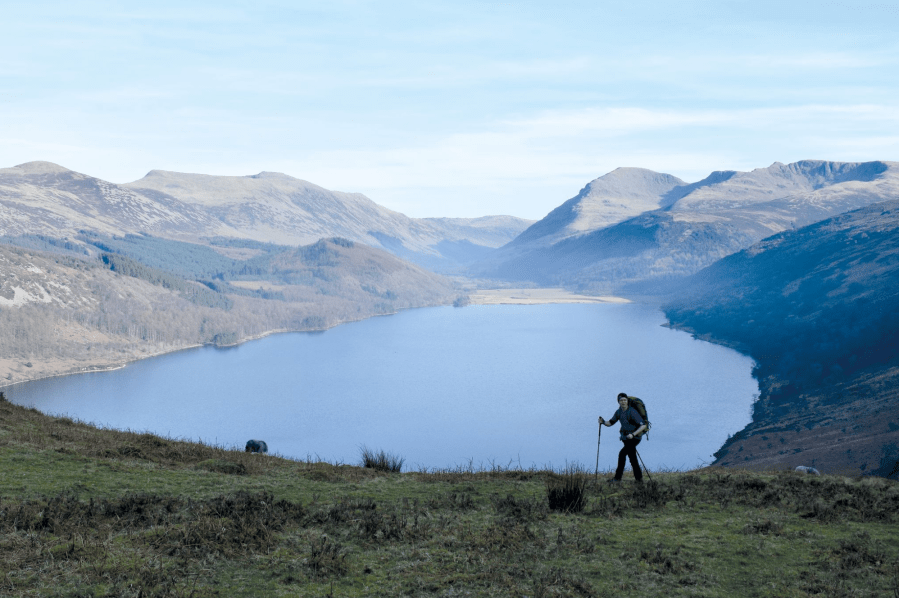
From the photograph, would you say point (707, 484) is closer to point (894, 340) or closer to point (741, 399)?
point (741, 399)

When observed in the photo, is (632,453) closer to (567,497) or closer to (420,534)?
(567,497)

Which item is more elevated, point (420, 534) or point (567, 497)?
point (567, 497)

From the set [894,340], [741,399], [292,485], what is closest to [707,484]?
[292,485]

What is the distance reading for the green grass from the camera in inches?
432

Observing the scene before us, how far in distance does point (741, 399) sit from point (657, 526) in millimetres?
162472

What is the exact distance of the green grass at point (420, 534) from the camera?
10961mm

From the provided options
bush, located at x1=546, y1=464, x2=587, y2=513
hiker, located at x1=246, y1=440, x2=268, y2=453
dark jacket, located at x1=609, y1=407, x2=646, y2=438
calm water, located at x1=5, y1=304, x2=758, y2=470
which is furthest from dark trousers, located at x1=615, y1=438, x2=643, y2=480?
calm water, located at x1=5, y1=304, x2=758, y2=470

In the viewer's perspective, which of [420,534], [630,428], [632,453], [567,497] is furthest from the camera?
[630,428]

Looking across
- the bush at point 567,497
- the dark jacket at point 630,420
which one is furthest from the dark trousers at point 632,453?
the bush at point 567,497

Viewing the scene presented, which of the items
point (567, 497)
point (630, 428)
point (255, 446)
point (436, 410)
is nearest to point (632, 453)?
point (630, 428)

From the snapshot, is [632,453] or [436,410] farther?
[436,410]

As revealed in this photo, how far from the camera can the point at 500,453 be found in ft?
401

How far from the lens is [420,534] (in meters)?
13.5

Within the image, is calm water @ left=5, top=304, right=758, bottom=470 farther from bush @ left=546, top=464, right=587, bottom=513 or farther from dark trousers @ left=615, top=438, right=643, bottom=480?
bush @ left=546, top=464, right=587, bottom=513
